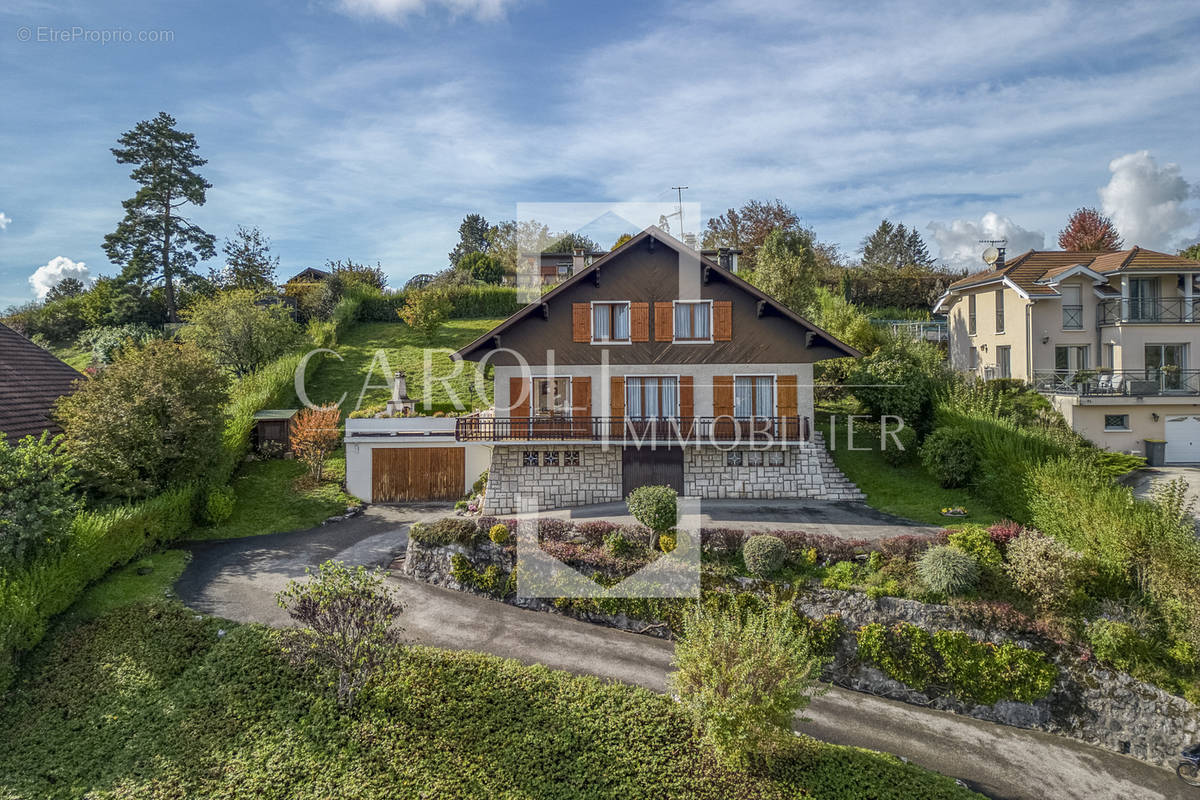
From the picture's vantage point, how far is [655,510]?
1659cm

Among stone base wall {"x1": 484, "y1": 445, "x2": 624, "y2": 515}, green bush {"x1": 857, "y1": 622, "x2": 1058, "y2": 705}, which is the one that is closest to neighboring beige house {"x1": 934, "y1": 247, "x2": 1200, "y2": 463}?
green bush {"x1": 857, "y1": 622, "x2": 1058, "y2": 705}

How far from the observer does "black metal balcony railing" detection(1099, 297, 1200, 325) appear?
25156 millimetres

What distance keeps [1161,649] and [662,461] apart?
1331 centimetres

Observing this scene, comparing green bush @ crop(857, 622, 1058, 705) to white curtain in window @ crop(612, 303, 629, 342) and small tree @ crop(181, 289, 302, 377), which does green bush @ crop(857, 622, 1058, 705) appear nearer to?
white curtain in window @ crop(612, 303, 629, 342)

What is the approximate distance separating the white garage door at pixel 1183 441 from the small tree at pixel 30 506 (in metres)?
35.5

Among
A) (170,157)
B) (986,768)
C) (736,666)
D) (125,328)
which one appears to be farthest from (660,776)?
(170,157)

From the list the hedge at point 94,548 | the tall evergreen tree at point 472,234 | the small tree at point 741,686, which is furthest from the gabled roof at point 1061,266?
the tall evergreen tree at point 472,234

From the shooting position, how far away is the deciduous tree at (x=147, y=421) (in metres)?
18.5

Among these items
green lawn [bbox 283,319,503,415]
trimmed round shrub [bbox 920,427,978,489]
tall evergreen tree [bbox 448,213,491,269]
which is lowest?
trimmed round shrub [bbox 920,427,978,489]

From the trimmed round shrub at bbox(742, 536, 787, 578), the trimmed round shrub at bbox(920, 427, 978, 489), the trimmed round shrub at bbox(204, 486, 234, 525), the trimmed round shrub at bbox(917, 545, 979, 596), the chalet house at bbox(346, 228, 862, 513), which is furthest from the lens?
the chalet house at bbox(346, 228, 862, 513)

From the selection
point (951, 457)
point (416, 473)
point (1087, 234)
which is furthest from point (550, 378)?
point (1087, 234)

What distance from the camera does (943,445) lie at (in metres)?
20.9

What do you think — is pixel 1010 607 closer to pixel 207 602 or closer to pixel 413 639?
pixel 413 639

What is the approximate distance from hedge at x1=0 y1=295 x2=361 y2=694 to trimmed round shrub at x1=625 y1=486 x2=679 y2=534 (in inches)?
550
